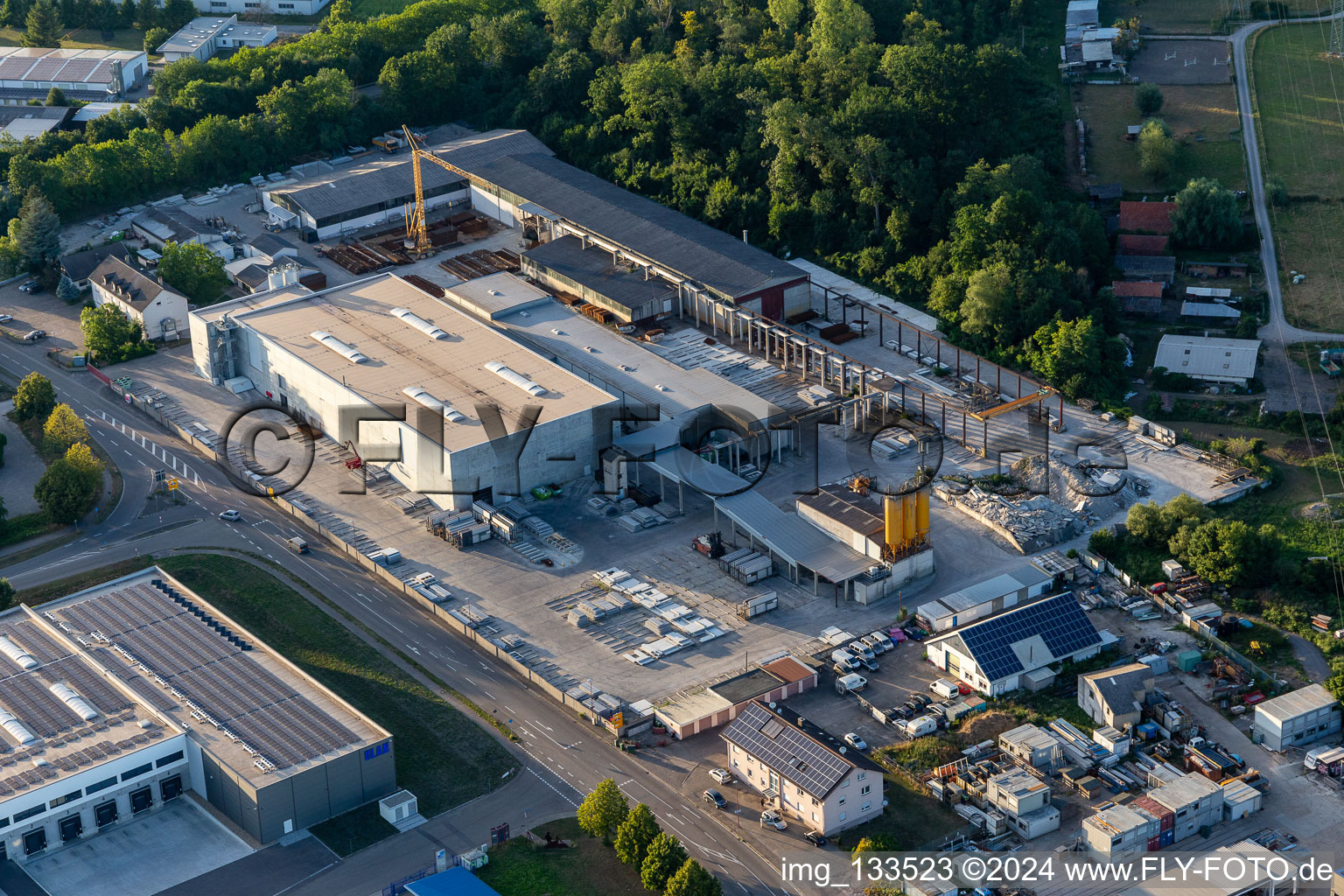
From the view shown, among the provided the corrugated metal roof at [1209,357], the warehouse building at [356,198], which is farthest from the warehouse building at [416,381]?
the corrugated metal roof at [1209,357]

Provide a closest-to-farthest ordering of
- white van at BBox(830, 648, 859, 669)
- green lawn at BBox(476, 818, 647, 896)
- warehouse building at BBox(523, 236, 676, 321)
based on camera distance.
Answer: green lawn at BBox(476, 818, 647, 896) < white van at BBox(830, 648, 859, 669) < warehouse building at BBox(523, 236, 676, 321)

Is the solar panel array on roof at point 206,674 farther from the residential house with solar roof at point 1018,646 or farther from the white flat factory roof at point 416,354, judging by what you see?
the residential house with solar roof at point 1018,646

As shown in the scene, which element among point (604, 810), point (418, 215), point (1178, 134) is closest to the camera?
point (604, 810)

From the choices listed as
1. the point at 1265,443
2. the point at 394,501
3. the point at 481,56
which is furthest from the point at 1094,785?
the point at 481,56

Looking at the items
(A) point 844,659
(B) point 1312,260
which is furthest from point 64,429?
(B) point 1312,260

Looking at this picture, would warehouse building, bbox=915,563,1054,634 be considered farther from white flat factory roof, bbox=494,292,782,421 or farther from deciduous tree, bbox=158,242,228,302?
deciduous tree, bbox=158,242,228,302

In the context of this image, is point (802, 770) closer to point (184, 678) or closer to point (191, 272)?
point (184, 678)

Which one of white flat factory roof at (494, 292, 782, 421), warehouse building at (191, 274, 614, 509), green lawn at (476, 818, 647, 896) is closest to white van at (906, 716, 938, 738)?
green lawn at (476, 818, 647, 896)
